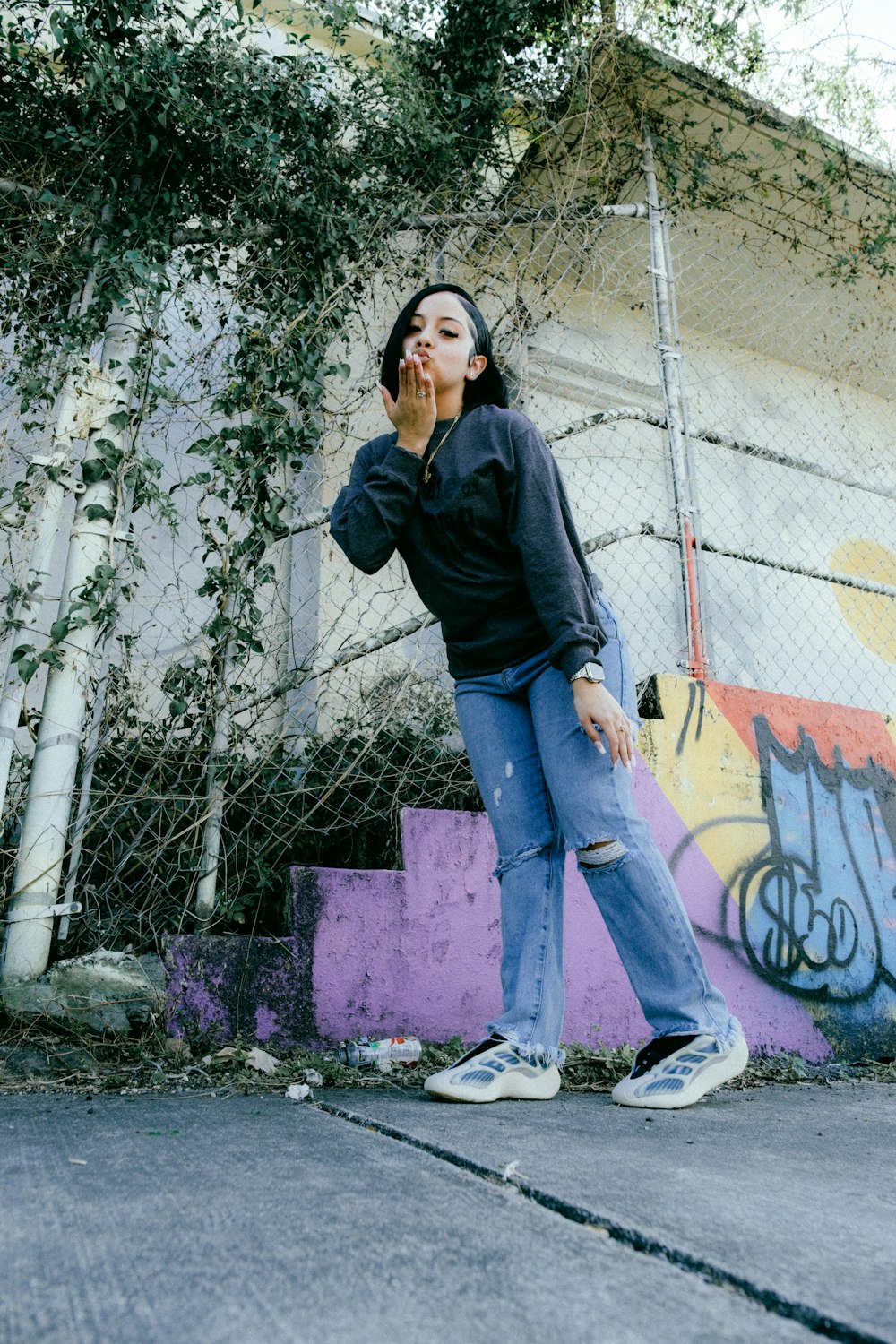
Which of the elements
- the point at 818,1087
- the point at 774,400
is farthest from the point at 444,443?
the point at 774,400

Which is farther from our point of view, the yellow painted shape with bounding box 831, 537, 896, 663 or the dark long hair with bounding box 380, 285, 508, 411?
the yellow painted shape with bounding box 831, 537, 896, 663

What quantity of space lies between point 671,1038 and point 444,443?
4.82ft

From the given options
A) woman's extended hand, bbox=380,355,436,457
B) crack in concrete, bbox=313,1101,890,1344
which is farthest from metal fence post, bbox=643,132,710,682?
crack in concrete, bbox=313,1101,890,1344

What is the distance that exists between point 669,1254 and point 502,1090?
1047mm

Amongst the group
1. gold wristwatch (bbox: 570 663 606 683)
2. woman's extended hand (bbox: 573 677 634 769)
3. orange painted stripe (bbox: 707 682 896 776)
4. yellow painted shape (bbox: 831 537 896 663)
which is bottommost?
woman's extended hand (bbox: 573 677 634 769)

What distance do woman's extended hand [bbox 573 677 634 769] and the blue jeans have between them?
0.06 meters

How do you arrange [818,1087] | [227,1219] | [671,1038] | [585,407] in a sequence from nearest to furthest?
[227,1219], [671,1038], [818,1087], [585,407]

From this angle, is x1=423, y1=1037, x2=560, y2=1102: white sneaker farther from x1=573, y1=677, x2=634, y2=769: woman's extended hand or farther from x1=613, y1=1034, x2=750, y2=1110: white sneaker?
x1=573, y1=677, x2=634, y2=769: woman's extended hand

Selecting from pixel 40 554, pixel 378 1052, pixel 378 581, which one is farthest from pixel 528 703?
pixel 378 581

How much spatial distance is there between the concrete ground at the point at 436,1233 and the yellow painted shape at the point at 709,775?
135 cm

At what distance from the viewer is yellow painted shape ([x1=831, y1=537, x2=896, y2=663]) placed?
5.48m

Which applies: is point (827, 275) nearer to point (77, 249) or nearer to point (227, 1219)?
point (77, 249)

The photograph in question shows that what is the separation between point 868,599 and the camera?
18.0 feet

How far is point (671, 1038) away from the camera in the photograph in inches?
79.6
